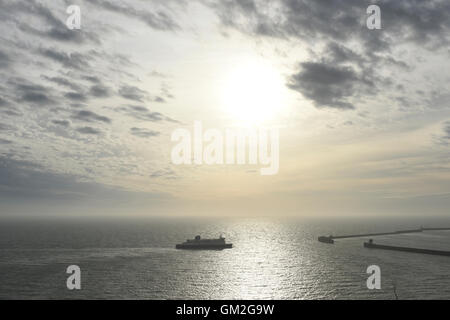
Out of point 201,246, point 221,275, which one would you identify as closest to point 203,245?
point 201,246

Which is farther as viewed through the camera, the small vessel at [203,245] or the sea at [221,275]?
the small vessel at [203,245]

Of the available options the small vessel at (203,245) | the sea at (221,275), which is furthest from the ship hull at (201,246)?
the sea at (221,275)

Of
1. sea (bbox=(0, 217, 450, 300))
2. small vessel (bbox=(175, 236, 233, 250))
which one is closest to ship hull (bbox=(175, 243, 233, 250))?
small vessel (bbox=(175, 236, 233, 250))

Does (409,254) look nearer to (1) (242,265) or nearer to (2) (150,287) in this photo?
(1) (242,265)

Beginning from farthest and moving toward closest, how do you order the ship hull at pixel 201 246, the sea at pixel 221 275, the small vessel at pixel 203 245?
1. the small vessel at pixel 203 245
2. the ship hull at pixel 201 246
3. the sea at pixel 221 275

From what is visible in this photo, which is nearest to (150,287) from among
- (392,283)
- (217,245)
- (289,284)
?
(289,284)

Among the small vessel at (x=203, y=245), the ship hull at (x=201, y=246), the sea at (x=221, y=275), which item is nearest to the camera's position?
the sea at (x=221, y=275)

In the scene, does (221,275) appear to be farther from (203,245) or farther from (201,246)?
(203,245)

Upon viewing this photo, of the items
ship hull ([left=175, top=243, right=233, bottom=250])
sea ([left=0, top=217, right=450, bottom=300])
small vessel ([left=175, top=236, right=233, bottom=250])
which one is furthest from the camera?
small vessel ([left=175, top=236, right=233, bottom=250])

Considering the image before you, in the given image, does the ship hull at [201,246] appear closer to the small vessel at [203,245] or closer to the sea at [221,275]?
the small vessel at [203,245]

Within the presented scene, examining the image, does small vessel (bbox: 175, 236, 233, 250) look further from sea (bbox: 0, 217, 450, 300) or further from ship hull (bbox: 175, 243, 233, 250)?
sea (bbox: 0, 217, 450, 300)

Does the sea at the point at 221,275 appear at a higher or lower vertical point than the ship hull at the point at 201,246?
higher
